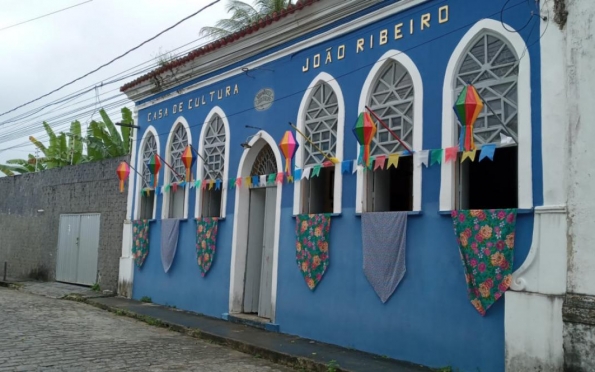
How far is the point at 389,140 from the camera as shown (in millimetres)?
8070

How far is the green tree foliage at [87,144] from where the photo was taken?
19.8 metres

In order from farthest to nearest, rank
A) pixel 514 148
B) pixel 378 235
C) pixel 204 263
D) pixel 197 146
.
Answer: pixel 197 146, pixel 204 263, pixel 378 235, pixel 514 148

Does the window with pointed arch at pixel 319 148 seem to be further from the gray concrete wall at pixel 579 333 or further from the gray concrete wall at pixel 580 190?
the gray concrete wall at pixel 579 333

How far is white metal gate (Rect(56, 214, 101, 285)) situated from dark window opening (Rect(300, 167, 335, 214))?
26.8ft

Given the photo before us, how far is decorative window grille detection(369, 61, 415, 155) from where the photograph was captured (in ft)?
25.9

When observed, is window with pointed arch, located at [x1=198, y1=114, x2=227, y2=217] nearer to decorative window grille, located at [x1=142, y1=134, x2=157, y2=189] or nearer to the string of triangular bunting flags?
the string of triangular bunting flags

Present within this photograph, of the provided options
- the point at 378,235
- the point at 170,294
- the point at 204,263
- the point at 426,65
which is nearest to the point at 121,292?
the point at 170,294

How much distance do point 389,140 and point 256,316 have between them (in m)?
4.30

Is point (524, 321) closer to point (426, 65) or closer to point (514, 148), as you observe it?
point (514, 148)

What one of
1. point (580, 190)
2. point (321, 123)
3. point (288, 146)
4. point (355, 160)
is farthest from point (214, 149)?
point (580, 190)

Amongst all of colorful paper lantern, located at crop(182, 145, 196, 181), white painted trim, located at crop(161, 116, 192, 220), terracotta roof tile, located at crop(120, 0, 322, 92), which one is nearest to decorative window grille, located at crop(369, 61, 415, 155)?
terracotta roof tile, located at crop(120, 0, 322, 92)

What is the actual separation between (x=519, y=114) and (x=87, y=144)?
16857 mm

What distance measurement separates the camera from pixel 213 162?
1180cm

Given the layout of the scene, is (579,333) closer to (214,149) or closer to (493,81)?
(493,81)
